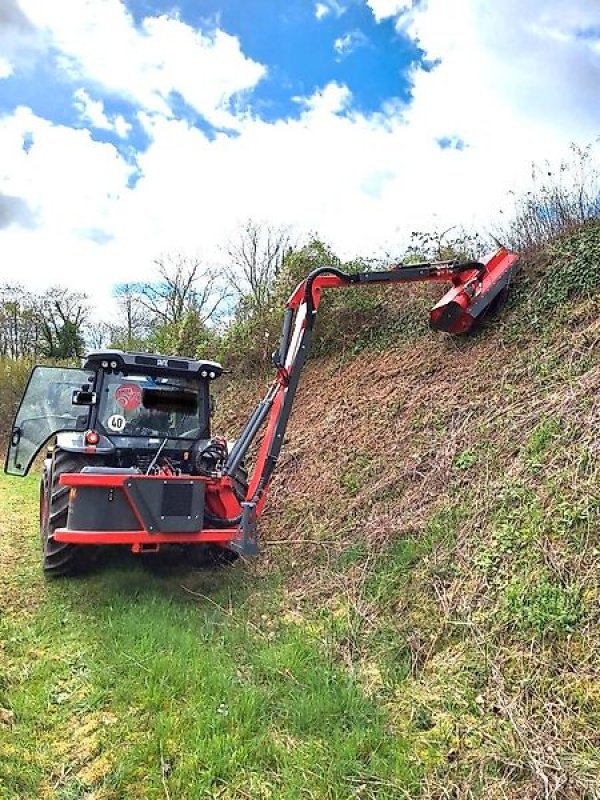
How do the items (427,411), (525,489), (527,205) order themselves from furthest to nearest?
(527,205) < (427,411) < (525,489)

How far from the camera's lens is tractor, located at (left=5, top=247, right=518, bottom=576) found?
204 inches

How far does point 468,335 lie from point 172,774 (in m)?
5.53

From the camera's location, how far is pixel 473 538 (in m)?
4.66

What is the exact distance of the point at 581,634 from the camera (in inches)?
135

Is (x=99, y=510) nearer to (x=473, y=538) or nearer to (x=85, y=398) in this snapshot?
(x=85, y=398)

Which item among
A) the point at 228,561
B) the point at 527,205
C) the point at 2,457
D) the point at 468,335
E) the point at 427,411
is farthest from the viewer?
the point at 2,457

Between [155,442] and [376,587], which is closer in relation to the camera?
[376,587]

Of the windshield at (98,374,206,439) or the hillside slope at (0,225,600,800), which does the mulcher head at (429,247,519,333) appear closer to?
the hillside slope at (0,225,600,800)

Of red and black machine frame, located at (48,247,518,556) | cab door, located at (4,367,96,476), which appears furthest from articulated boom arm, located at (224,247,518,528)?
cab door, located at (4,367,96,476)

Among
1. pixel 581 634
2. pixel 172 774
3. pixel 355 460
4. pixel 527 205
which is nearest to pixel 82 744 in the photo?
pixel 172 774

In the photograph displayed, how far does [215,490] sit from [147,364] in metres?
1.38

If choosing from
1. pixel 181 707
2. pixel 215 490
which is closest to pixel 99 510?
pixel 215 490

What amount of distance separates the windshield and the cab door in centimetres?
59

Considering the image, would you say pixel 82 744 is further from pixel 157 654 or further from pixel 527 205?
pixel 527 205
